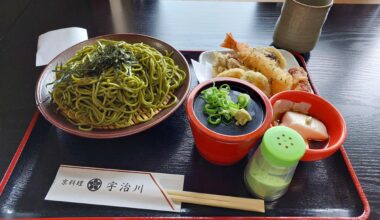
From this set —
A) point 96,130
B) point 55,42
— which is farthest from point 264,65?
point 55,42

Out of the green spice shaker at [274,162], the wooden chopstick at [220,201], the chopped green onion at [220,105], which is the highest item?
the chopped green onion at [220,105]

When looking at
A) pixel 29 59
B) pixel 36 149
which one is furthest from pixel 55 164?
pixel 29 59

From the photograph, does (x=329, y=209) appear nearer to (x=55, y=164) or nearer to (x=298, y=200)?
(x=298, y=200)

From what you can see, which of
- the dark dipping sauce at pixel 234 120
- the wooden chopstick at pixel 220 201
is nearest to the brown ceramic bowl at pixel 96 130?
the dark dipping sauce at pixel 234 120

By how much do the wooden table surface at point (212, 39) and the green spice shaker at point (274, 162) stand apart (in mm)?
361

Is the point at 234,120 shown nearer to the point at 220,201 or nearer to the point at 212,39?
the point at 220,201

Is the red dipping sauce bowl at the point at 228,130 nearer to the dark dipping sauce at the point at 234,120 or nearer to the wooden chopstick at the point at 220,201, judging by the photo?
the dark dipping sauce at the point at 234,120

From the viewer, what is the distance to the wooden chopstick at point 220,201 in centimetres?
87

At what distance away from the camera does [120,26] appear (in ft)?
5.89

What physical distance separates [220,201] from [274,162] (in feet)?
0.78

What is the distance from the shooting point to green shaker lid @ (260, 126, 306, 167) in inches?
29.7

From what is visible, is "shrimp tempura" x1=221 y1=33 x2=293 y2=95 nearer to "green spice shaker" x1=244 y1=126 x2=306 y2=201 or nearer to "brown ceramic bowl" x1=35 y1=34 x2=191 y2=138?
"brown ceramic bowl" x1=35 y1=34 x2=191 y2=138

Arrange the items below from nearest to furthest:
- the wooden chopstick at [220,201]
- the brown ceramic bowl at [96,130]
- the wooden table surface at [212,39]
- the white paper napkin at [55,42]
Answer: the wooden chopstick at [220,201] < the brown ceramic bowl at [96,130] < the wooden table surface at [212,39] < the white paper napkin at [55,42]

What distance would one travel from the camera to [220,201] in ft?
2.87
